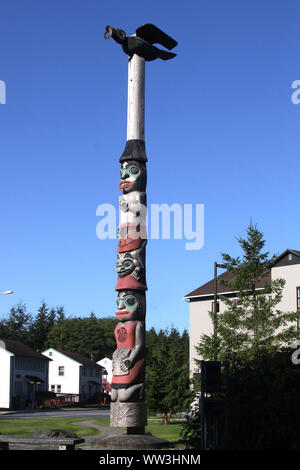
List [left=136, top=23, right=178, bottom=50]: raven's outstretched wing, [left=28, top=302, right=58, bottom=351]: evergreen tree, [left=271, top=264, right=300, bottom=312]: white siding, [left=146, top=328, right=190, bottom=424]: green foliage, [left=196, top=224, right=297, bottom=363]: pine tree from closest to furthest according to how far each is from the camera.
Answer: [left=136, top=23, right=178, bottom=50]: raven's outstretched wing
[left=196, top=224, right=297, bottom=363]: pine tree
[left=146, top=328, right=190, bottom=424]: green foliage
[left=271, top=264, right=300, bottom=312]: white siding
[left=28, top=302, right=58, bottom=351]: evergreen tree

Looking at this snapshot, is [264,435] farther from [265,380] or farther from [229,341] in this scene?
[229,341]

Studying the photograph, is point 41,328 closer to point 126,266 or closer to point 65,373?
point 65,373

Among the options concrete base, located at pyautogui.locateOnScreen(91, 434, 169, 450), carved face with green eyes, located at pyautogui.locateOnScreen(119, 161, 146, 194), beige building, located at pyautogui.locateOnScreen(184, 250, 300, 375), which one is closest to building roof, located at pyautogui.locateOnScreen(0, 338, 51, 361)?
beige building, located at pyautogui.locateOnScreen(184, 250, 300, 375)

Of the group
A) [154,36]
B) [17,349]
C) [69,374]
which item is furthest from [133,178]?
[69,374]

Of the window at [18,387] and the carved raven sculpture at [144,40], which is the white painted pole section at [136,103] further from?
the window at [18,387]

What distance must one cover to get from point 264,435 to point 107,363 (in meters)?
93.1

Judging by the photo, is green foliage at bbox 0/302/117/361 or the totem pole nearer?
the totem pole

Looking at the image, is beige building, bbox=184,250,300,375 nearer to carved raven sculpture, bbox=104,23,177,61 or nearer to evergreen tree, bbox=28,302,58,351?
carved raven sculpture, bbox=104,23,177,61

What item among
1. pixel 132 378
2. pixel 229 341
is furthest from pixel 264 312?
pixel 132 378

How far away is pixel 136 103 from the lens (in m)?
21.3

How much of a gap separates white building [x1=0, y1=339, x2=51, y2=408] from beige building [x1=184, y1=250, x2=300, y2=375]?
2108 cm

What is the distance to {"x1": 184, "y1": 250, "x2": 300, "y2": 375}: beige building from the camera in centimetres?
3869

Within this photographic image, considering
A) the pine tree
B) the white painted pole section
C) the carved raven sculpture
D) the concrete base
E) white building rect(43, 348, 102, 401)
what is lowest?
white building rect(43, 348, 102, 401)
